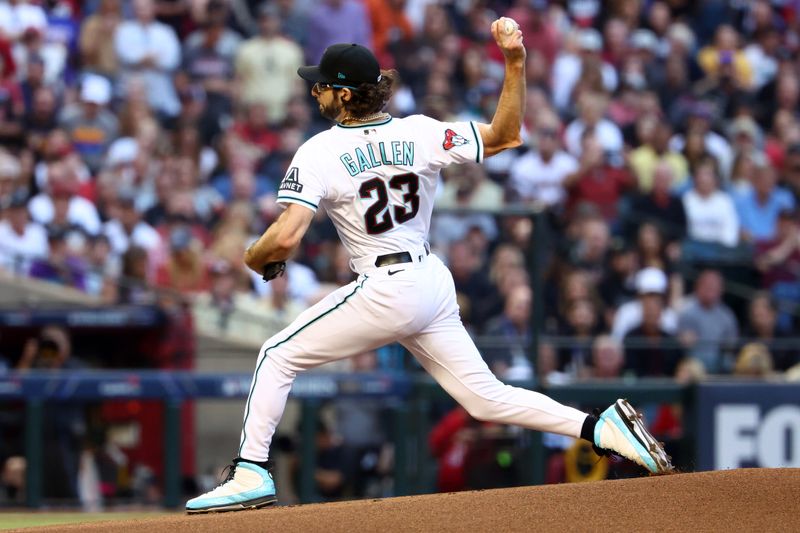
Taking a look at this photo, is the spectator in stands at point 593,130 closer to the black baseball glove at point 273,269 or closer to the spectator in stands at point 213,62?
the spectator in stands at point 213,62

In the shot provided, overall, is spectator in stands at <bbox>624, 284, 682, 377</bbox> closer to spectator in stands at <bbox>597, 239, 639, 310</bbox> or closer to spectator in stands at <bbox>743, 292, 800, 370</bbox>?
spectator in stands at <bbox>597, 239, 639, 310</bbox>

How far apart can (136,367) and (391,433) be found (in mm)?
2020

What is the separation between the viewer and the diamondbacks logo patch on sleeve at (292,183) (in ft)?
18.3

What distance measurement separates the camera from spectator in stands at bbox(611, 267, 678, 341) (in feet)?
37.7

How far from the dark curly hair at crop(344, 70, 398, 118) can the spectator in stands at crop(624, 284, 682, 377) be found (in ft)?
18.0

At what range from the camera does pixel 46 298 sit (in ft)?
36.1

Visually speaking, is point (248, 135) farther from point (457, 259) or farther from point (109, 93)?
point (457, 259)

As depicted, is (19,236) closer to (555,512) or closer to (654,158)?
(654,158)

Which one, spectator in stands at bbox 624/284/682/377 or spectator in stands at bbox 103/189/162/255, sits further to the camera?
spectator in stands at bbox 103/189/162/255

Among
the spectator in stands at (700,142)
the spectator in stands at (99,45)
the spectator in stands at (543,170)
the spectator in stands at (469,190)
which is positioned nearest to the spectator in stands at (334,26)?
the spectator in stands at (99,45)

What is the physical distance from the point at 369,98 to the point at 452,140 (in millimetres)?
363

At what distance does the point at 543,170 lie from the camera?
13.5m

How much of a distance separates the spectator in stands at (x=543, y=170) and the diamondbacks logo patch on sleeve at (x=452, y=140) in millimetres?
7451

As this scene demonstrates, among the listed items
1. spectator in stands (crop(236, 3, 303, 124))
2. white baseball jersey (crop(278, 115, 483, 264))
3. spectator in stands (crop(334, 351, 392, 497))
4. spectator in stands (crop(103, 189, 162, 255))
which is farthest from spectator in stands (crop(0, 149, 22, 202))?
white baseball jersey (crop(278, 115, 483, 264))
